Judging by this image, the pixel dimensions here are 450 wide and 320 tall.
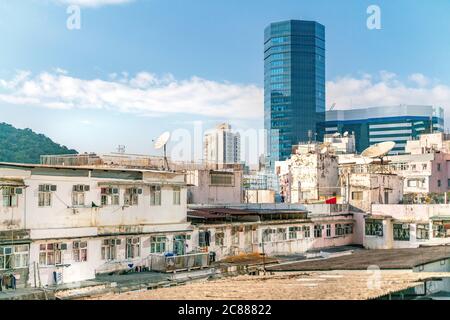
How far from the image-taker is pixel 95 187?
12258mm

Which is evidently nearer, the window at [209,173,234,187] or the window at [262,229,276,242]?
the window at [262,229,276,242]

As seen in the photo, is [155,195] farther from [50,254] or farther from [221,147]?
[221,147]

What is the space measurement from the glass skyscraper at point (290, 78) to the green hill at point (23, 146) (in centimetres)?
1842

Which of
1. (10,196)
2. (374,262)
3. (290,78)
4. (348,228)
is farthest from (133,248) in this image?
(290,78)

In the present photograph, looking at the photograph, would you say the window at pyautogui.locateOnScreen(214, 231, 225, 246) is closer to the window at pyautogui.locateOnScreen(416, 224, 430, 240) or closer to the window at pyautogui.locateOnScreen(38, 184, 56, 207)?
the window at pyautogui.locateOnScreen(38, 184, 56, 207)

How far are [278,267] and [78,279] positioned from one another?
15.4ft

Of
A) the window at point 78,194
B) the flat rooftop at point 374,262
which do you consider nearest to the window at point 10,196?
the window at point 78,194

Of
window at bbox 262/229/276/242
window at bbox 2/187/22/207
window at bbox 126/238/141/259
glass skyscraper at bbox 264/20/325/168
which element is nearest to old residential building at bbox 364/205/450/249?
window at bbox 262/229/276/242

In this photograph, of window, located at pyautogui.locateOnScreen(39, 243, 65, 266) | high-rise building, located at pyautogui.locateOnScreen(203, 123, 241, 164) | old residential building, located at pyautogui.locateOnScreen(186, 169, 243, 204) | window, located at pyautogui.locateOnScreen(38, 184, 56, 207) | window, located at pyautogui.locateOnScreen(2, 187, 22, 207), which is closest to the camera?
window, located at pyautogui.locateOnScreen(2, 187, 22, 207)

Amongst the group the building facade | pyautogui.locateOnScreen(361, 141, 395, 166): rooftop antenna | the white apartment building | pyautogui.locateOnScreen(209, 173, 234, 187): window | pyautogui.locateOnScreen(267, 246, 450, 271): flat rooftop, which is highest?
the building facade

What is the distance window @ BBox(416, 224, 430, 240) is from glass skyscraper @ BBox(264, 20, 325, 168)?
23.6 meters

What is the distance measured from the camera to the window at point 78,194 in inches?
466

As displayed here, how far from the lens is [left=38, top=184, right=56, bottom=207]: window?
11.2 meters

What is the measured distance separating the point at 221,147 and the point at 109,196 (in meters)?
12.4
